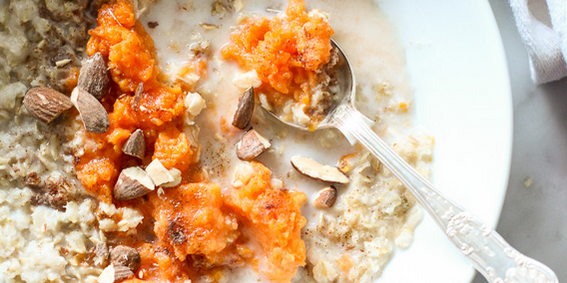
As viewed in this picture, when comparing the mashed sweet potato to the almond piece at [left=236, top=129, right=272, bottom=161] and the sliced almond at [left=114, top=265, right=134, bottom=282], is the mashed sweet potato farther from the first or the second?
the sliced almond at [left=114, top=265, right=134, bottom=282]

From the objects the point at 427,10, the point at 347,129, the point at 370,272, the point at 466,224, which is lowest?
the point at 370,272

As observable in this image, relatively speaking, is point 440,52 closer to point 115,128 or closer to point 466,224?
point 466,224

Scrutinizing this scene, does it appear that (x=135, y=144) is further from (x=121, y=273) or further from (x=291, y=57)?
(x=291, y=57)

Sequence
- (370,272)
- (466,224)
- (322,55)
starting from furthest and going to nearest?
1. (370,272)
2. (322,55)
3. (466,224)

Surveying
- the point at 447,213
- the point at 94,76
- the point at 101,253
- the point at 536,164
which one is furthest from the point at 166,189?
the point at 536,164

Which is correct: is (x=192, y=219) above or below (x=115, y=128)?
below

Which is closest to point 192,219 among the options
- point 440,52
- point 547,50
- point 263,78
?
point 263,78

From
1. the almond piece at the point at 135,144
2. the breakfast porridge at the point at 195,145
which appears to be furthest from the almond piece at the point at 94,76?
the almond piece at the point at 135,144

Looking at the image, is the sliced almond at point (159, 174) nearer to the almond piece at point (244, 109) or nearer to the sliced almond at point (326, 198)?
the almond piece at point (244, 109)
